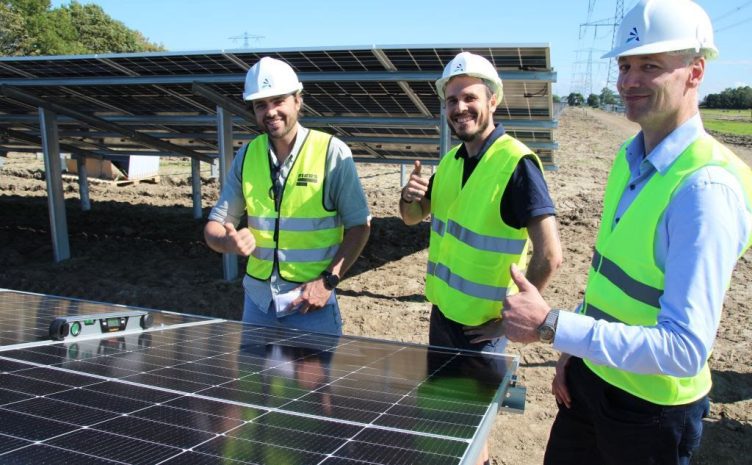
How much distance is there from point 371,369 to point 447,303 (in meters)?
0.94

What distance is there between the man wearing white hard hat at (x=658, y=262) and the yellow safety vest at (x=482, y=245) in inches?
28.1

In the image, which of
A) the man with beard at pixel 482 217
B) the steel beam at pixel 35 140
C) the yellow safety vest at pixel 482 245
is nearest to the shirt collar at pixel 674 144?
the man with beard at pixel 482 217

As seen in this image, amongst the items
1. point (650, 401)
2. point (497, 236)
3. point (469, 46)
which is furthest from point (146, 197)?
point (650, 401)

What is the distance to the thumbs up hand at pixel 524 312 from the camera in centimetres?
215

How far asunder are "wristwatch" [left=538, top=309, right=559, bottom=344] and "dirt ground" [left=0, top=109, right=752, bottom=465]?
2978 mm

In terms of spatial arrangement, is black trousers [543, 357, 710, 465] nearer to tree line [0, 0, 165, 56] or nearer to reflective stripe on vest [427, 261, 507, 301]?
reflective stripe on vest [427, 261, 507, 301]

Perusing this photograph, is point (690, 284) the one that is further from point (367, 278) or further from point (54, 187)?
point (54, 187)

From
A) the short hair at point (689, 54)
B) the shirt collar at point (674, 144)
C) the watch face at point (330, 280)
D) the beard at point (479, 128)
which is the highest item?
the short hair at point (689, 54)

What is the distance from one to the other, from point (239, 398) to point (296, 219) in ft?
6.05

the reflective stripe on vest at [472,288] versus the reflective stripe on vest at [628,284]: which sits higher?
the reflective stripe on vest at [628,284]

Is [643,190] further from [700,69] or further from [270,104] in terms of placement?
[270,104]

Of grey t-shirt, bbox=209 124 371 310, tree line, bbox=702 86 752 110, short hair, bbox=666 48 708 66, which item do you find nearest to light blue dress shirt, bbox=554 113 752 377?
short hair, bbox=666 48 708 66

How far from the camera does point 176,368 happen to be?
2.48 m

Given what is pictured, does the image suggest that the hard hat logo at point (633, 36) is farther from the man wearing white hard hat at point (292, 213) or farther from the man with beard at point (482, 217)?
the man wearing white hard hat at point (292, 213)
